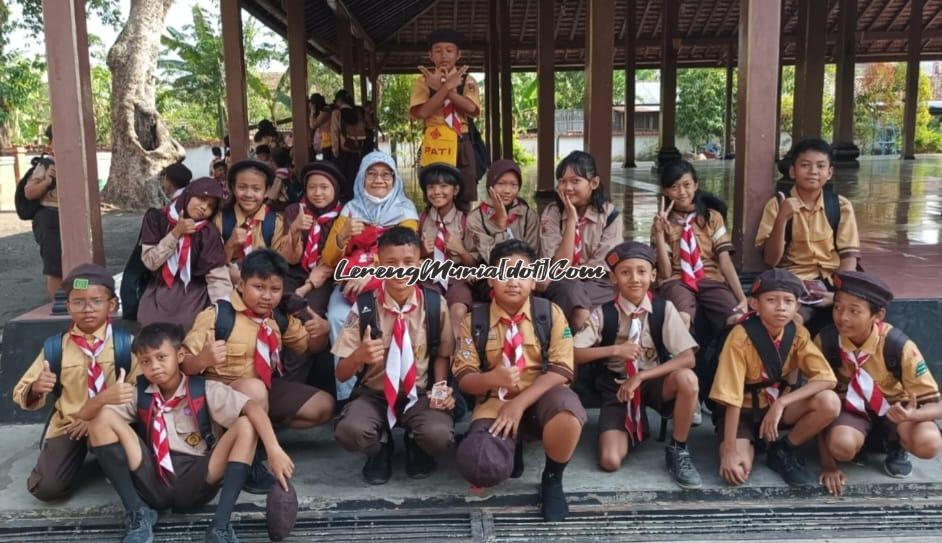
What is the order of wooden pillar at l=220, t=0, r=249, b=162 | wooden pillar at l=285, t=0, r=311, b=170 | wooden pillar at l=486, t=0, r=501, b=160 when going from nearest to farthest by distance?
wooden pillar at l=220, t=0, r=249, b=162 → wooden pillar at l=285, t=0, r=311, b=170 → wooden pillar at l=486, t=0, r=501, b=160

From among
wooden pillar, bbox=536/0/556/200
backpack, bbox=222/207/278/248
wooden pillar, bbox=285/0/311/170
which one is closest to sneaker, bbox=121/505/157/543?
backpack, bbox=222/207/278/248

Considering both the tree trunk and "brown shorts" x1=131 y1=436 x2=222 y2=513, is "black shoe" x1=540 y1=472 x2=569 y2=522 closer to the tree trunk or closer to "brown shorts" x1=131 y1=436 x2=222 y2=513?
"brown shorts" x1=131 y1=436 x2=222 y2=513

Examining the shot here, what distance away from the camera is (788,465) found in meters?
3.17

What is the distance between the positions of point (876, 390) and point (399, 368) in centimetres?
204

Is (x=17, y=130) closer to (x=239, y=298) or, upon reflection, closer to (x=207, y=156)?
(x=207, y=156)

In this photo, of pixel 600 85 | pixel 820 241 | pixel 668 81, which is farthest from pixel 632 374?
pixel 668 81

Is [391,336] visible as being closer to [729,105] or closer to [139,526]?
[139,526]

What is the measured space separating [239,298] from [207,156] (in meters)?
23.1

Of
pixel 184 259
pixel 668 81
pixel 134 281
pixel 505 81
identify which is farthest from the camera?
pixel 668 81

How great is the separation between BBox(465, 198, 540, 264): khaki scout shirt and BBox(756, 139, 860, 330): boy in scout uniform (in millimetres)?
1248

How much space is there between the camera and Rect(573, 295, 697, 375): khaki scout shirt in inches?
130

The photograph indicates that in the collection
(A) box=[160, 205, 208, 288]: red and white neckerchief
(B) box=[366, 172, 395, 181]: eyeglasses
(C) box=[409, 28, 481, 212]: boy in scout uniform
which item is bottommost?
(A) box=[160, 205, 208, 288]: red and white neckerchief

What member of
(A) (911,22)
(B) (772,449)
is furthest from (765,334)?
(A) (911,22)

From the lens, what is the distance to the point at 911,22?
55.3ft
